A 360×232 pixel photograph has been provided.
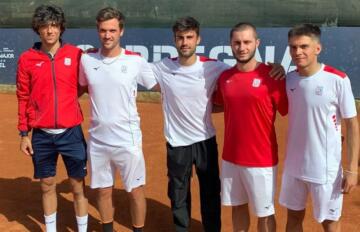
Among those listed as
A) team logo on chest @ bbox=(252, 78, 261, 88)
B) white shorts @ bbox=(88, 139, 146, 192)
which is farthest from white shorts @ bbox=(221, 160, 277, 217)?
white shorts @ bbox=(88, 139, 146, 192)

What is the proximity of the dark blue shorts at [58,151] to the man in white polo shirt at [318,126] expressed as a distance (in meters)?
1.77

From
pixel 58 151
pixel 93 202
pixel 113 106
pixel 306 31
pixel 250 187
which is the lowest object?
pixel 93 202

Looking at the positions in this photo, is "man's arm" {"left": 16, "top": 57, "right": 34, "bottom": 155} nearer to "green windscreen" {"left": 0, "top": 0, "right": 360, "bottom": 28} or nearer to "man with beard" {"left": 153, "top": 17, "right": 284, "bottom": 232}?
"man with beard" {"left": 153, "top": 17, "right": 284, "bottom": 232}

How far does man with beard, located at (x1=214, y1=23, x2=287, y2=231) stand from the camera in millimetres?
3199

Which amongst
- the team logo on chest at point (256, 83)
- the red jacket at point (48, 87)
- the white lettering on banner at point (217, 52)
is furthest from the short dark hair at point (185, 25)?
the white lettering on banner at point (217, 52)

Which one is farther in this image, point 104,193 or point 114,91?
point 104,193

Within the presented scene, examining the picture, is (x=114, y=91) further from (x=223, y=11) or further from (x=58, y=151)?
(x=223, y=11)

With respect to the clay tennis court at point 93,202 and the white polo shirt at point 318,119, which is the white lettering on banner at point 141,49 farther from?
the white polo shirt at point 318,119

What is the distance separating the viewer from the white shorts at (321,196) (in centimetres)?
311

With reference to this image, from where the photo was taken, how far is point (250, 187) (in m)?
3.33

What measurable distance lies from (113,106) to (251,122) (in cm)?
112

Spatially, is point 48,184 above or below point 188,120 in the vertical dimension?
below

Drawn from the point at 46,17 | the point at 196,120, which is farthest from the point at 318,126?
the point at 46,17

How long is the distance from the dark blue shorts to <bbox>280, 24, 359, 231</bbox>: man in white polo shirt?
177 cm
